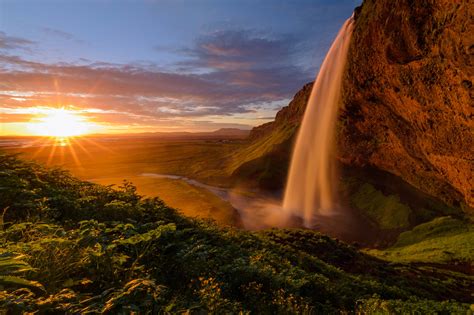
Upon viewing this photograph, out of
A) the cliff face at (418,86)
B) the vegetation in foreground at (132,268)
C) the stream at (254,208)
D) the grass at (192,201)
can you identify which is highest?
the cliff face at (418,86)

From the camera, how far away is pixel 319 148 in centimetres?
3725

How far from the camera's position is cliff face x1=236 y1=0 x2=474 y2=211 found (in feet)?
42.5

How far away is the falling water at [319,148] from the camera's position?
2739 centimetres

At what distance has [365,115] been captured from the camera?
2650cm

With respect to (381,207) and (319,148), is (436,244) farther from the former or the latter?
(319,148)

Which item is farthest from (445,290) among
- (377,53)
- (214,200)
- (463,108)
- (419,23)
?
(214,200)

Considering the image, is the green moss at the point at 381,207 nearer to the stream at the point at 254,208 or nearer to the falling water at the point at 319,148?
the falling water at the point at 319,148

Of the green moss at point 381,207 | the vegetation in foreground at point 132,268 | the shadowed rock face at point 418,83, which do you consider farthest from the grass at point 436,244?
the vegetation in foreground at point 132,268

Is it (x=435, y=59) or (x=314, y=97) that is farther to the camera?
(x=314, y=97)

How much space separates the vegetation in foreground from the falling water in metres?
20.8

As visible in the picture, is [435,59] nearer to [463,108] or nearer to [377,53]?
[463,108]

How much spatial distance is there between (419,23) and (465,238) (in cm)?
1885

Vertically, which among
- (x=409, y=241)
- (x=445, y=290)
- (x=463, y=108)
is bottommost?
(x=409, y=241)

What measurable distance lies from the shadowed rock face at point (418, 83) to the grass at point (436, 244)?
3.72 m
